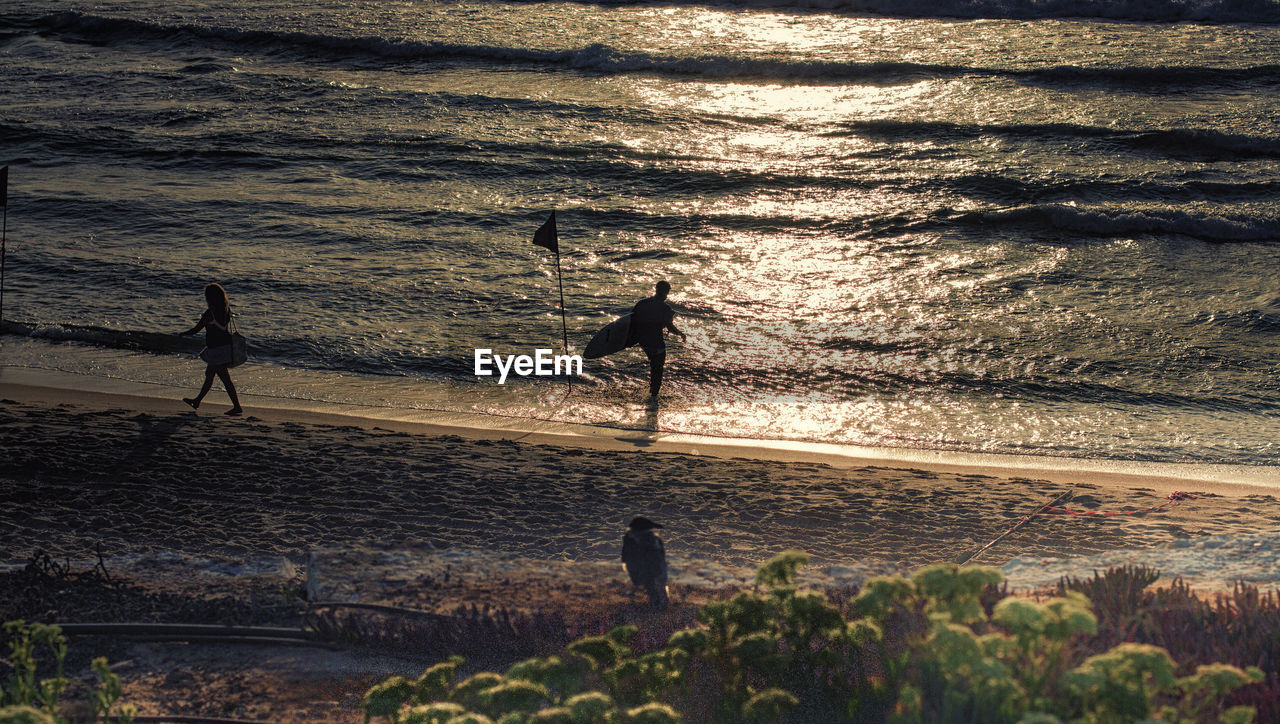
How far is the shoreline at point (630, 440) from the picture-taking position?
11.1 m

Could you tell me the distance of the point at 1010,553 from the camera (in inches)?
334

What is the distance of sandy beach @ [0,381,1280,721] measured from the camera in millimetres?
7266

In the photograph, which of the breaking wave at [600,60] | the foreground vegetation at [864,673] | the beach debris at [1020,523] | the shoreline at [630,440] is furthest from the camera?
the breaking wave at [600,60]

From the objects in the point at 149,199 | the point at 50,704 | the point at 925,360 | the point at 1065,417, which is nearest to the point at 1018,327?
the point at 925,360

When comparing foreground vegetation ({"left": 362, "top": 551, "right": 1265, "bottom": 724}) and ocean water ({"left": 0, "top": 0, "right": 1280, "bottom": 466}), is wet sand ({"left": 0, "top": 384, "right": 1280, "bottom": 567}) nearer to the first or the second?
ocean water ({"left": 0, "top": 0, "right": 1280, "bottom": 466})

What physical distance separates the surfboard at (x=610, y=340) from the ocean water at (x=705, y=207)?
692 millimetres

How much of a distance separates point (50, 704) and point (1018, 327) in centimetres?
1489

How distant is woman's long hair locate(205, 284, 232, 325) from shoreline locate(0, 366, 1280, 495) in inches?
45.1

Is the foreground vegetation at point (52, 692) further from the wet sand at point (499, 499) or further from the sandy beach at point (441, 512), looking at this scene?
the wet sand at point (499, 499)

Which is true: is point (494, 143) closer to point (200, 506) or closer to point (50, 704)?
point (200, 506)

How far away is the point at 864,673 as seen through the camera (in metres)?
5.97

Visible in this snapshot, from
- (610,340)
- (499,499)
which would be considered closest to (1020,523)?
(499,499)

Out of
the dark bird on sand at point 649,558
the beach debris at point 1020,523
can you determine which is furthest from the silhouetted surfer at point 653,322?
the dark bird on sand at point 649,558

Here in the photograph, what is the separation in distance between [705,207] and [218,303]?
13.9 meters
